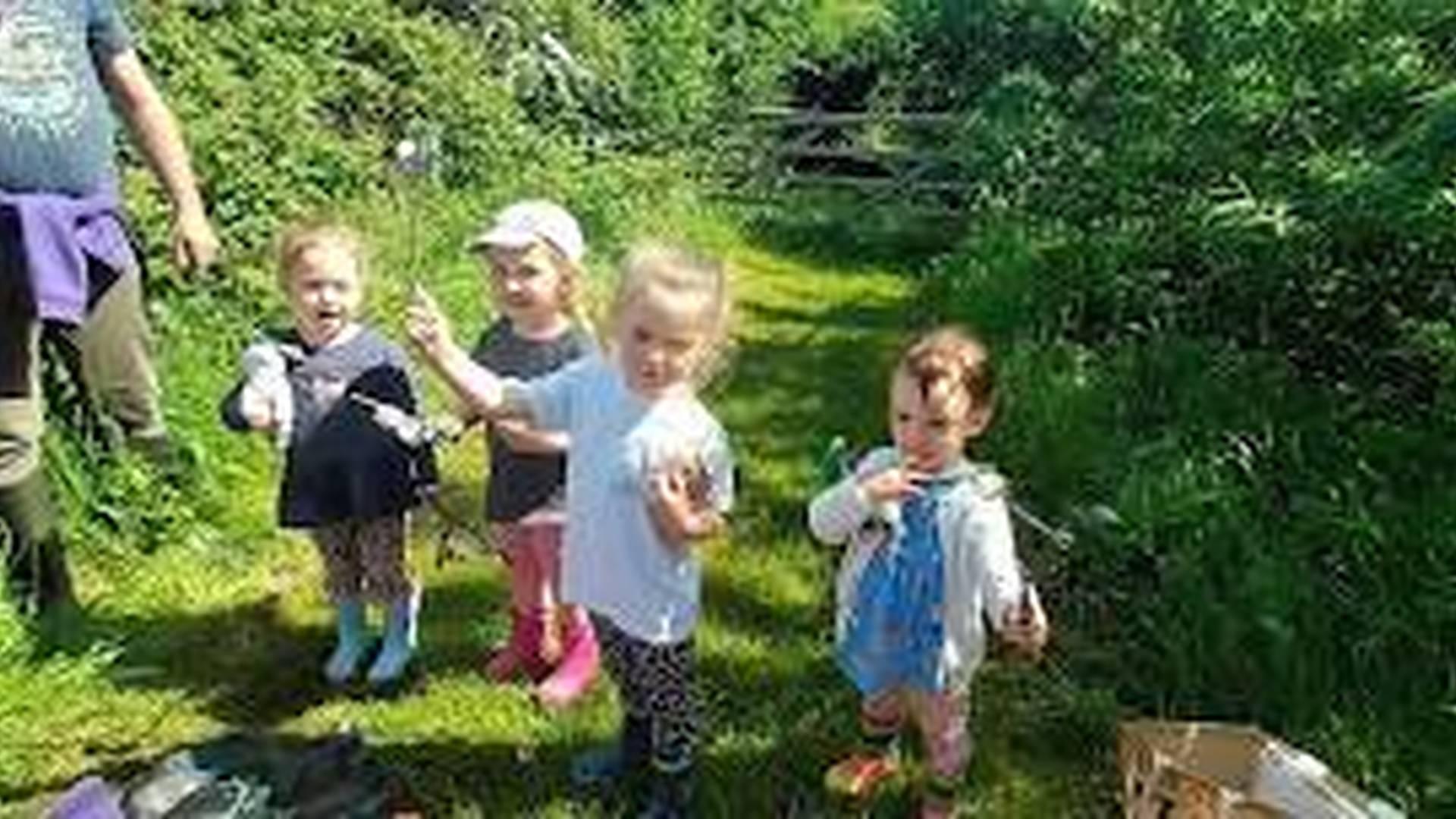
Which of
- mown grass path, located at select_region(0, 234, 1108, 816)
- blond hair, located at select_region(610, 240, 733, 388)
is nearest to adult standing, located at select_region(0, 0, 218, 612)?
mown grass path, located at select_region(0, 234, 1108, 816)

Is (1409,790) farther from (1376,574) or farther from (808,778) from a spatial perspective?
(808,778)

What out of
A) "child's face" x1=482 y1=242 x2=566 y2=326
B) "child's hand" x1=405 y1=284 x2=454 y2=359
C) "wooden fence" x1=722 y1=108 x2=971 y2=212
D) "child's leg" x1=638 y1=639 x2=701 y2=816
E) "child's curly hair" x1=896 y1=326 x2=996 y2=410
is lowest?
"child's leg" x1=638 y1=639 x2=701 y2=816

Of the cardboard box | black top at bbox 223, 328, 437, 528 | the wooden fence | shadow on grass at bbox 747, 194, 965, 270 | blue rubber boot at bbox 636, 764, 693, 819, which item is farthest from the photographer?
the wooden fence

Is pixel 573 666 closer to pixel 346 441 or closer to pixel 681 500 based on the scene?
pixel 346 441

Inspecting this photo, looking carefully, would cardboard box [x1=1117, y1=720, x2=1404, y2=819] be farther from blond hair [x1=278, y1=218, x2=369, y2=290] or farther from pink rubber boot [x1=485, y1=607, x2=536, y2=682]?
blond hair [x1=278, y1=218, x2=369, y2=290]

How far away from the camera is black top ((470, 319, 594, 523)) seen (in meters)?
5.44

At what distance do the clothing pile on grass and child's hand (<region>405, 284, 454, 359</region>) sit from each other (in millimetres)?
1102

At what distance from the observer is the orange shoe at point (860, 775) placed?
522cm

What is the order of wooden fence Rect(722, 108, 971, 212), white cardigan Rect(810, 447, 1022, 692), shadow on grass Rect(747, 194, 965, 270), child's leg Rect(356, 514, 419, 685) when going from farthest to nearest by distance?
1. wooden fence Rect(722, 108, 971, 212)
2. shadow on grass Rect(747, 194, 965, 270)
3. child's leg Rect(356, 514, 419, 685)
4. white cardigan Rect(810, 447, 1022, 692)

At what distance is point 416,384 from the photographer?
6008 millimetres

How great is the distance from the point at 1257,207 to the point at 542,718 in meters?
2.98

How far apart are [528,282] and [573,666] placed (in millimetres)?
1199

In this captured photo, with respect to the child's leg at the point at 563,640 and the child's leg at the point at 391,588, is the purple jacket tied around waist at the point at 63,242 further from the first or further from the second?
the child's leg at the point at 563,640

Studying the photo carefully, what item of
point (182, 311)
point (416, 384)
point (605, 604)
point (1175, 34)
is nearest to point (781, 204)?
point (1175, 34)
